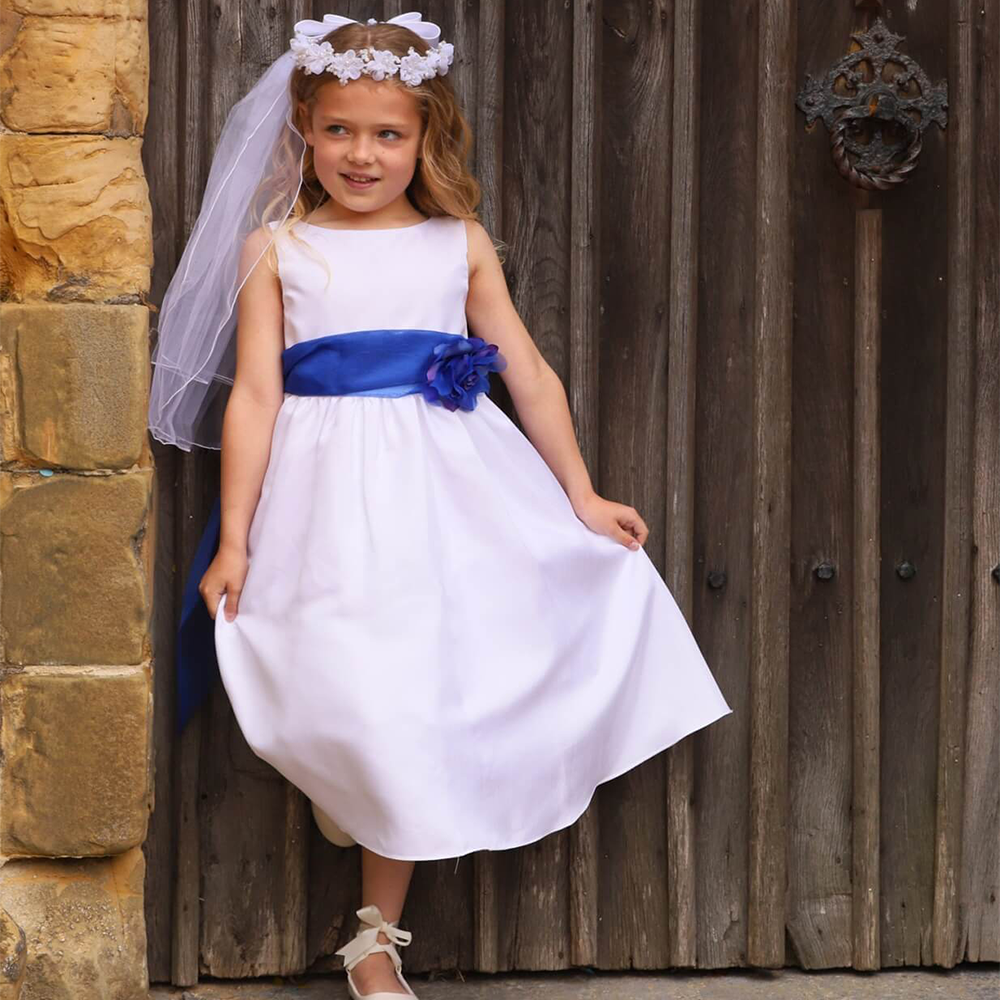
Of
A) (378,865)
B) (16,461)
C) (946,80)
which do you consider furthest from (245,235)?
(946,80)

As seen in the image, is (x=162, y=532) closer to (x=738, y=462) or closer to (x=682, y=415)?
(x=682, y=415)

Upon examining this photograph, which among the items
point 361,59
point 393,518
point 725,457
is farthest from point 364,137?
point 725,457

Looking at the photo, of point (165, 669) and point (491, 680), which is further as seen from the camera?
point (165, 669)

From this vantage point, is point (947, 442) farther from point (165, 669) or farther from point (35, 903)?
point (35, 903)

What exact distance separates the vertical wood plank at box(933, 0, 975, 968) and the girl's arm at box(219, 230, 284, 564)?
133 cm

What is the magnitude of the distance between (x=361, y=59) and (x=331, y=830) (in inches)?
55.3

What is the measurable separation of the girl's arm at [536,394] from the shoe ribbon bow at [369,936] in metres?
0.82

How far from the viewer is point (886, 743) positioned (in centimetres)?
280

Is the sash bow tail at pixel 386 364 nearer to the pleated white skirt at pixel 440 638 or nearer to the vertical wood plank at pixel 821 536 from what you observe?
the pleated white skirt at pixel 440 638

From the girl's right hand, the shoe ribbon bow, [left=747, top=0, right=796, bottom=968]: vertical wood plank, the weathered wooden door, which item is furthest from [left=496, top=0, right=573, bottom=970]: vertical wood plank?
the shoe ribbon bow

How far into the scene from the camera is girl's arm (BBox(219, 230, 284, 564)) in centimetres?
244

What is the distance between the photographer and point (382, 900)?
8.38 ft

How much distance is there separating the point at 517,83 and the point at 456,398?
2.22ft

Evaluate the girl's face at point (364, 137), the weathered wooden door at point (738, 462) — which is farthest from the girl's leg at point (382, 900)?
the girl's face at point (364, 137)
